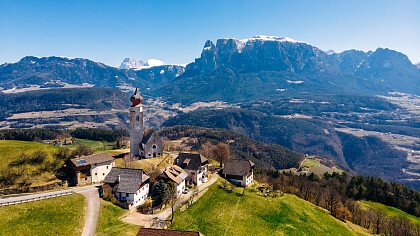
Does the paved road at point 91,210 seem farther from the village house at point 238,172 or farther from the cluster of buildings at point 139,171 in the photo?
the village house at point 238,172

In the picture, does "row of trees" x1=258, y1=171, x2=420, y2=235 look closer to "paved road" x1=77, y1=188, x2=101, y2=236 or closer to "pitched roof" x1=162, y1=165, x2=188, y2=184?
"pitched roof" x1=162, y1=165, x2=188, y2=184

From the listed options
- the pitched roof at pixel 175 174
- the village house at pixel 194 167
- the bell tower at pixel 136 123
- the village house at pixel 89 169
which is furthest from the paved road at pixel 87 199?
the bell tower at pixel 136 123

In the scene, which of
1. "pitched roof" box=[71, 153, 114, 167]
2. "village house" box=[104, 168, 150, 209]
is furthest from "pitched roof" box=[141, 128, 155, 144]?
"village house" box=[104, 168, 150, 209]

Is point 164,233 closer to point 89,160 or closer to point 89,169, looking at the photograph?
point 89,169

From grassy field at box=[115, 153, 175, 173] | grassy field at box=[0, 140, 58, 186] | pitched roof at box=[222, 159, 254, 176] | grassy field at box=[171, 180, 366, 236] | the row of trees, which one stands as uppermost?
grassy field at box=[0, 140, 58, 186]

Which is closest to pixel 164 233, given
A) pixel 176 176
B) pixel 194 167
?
pixel 176 176

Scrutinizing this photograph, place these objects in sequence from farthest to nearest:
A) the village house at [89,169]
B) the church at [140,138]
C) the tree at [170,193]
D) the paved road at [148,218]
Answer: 1. the church at [140,138]
2. the village house at [89,169]
3. the tree at [170,193]
4. the paved road at [148,218]
